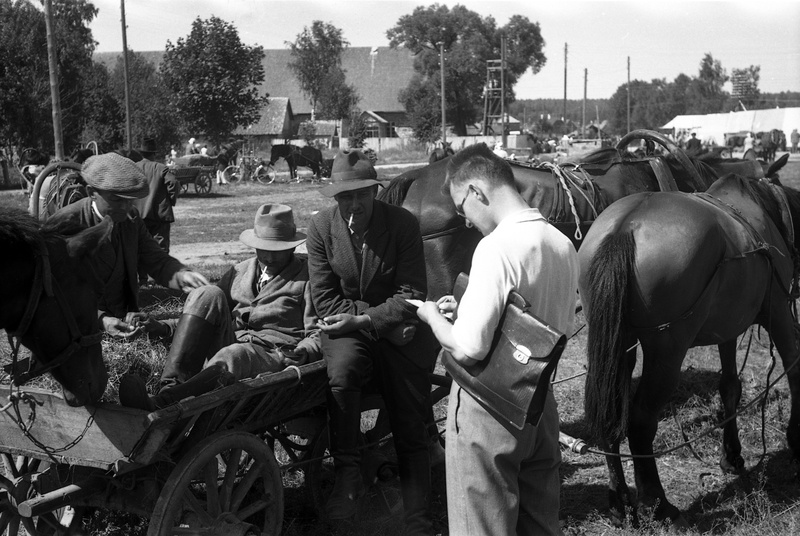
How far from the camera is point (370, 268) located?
410cm

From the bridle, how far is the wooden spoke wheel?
2.32 ft

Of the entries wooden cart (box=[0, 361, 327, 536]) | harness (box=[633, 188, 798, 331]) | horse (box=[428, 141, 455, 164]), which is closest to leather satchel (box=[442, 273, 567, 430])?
wooden cart (box=[0, 361, 327, 536])

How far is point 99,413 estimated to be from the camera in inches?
122

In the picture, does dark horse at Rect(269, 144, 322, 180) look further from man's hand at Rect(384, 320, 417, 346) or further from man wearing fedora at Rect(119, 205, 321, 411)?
man's hand at Rect(384, 320, 417, 346)

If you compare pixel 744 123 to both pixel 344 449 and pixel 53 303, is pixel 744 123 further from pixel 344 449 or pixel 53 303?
pixel 53 303

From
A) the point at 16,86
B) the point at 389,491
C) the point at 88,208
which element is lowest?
the point at 389,491

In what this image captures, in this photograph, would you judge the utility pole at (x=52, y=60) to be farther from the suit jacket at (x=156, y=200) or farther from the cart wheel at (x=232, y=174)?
the cart wheel at (x=232, y=174)

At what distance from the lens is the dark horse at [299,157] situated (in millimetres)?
32438

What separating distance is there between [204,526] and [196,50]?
29.7 metres

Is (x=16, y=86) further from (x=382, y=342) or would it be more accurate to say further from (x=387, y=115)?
(x=387, y=115)

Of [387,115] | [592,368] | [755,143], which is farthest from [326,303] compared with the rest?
[387,115]

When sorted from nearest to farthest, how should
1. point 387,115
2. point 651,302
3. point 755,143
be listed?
point 651,302 → point 755,143 → point 387,115

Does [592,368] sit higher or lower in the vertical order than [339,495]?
higher

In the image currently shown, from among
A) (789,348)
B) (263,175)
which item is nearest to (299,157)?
(263,175)
